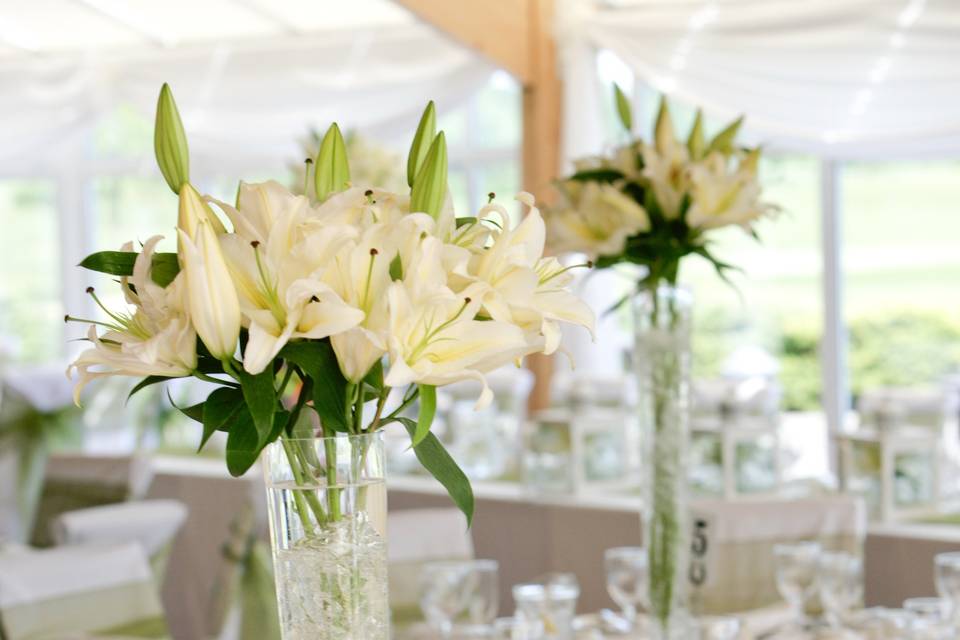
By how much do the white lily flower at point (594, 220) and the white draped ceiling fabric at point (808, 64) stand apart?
4134 mm

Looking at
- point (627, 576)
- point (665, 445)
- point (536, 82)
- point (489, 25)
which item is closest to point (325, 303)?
point (665, 445)

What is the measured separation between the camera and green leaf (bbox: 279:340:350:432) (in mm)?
1047

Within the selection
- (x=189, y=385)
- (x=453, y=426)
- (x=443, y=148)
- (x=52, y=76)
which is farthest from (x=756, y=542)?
(x=52, y=76)

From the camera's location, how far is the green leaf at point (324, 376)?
105cm

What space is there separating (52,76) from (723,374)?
402 cm

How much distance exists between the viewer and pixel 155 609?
2572 mm

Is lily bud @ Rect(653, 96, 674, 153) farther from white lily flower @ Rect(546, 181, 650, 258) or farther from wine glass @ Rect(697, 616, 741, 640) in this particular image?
wine glass @ Rect(697, 616, 741, 640)

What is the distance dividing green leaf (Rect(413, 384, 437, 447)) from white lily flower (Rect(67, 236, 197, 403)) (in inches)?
6.7

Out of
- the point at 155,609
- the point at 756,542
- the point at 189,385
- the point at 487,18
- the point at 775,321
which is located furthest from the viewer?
the point at 189,385

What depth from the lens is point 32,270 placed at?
9.77m

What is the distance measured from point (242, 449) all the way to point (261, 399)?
4 cm

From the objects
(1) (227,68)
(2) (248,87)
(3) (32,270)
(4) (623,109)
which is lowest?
(4) (623,109)

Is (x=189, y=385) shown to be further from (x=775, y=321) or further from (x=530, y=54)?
(x=775, y=321)

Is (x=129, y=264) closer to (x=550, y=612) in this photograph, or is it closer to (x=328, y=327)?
(x=328, y=327)
